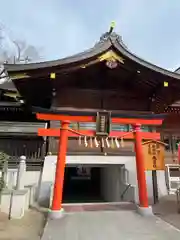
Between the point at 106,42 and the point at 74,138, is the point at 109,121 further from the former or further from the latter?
the point at 106,42

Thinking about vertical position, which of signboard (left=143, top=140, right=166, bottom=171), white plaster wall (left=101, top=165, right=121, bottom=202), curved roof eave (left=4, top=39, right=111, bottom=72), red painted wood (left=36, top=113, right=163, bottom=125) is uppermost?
curved roof eave (left=4, top=39, right=111, bottom=72)

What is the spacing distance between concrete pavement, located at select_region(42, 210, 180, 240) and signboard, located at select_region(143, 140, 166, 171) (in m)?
2.57

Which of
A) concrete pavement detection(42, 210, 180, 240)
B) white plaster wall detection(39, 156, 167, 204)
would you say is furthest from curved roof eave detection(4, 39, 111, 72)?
concrete pavement detection(42, 210, 180, 240)

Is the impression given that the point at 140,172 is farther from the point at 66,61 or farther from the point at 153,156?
the point at 66,61

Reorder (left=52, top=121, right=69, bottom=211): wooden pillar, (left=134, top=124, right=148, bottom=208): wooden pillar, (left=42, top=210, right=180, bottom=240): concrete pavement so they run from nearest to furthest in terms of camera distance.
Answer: (left=42, top=210, right=180, bottom=240): concrete pavement < (left=52, top=121, right=69, bottom=211): wooden pillar < (left=134, top=124, right=148, bottom=208): wooden pillar

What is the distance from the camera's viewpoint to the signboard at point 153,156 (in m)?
9.26

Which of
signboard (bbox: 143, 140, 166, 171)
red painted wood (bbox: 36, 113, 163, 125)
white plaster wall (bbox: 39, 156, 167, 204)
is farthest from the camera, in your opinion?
signboard (bbox: 143, 140, 166, 171)

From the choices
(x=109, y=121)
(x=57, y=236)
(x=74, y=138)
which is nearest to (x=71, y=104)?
(x=74, y=138)

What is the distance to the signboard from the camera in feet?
30.4

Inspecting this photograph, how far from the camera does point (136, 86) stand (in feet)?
34.9

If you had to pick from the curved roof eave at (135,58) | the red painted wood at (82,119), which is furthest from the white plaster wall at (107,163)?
the curved roof eave at (135,58)

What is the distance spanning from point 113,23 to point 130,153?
5.80 metres

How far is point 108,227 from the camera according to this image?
235 inches

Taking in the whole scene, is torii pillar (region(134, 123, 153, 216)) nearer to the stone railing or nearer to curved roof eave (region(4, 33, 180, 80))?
curved roof eave (region(4, 33, 180, 80))
